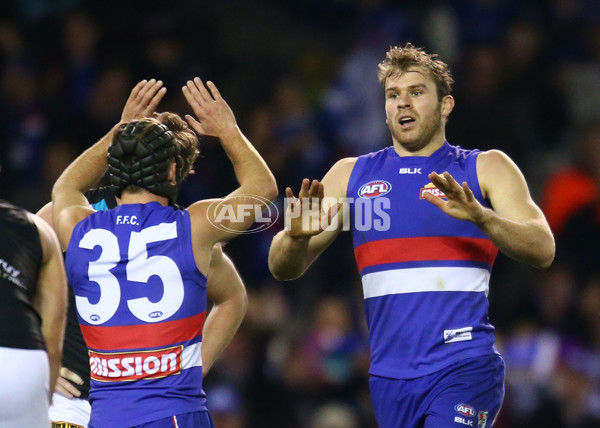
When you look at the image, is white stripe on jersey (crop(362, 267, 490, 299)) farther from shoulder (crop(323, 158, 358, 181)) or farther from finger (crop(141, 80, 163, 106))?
finger (crop(141, 80, 163, 106))

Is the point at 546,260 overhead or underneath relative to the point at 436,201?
underneath

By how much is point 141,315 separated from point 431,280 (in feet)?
5.21

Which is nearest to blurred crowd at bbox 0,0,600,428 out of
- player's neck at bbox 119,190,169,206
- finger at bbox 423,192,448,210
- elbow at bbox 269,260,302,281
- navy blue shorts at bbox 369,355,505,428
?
elbow at bbox 269,260,302,281

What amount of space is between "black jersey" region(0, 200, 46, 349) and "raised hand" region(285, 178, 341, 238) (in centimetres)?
140

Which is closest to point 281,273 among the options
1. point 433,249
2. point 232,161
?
point 232,161

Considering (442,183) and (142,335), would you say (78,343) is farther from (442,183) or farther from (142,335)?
(442,183)

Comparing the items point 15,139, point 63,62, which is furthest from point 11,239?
point 63,62

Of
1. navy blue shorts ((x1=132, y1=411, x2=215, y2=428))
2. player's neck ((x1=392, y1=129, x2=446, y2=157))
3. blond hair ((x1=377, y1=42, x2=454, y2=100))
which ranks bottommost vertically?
navy blue shorts ((x1=132, y1=411, x2=215, y2=428))

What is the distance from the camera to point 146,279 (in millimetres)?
5070

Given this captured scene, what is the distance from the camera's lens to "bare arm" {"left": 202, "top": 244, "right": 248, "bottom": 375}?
5793 millimetres

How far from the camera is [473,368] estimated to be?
5.50 meters

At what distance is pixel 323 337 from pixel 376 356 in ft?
15.8

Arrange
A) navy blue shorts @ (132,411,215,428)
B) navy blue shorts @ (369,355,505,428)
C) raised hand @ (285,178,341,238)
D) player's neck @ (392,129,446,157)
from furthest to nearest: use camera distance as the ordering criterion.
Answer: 1. player's neck @ (392,129,446,157)
2. raised hand @ (285,178,341,238)
3. navy blue shorts @ (369,355,505,428)
4. navy blue shorts @ (132,411,215,428)

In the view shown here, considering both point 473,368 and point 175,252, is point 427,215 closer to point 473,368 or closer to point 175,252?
point 473,368
